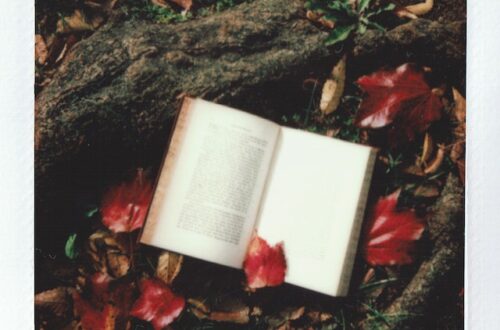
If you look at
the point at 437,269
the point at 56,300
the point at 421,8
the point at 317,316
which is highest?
the point at 421,8

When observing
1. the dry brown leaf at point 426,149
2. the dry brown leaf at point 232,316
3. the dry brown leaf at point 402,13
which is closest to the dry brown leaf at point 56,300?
the dry brown leaf at point 232,316

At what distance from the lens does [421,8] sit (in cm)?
97

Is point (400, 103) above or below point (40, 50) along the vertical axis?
above

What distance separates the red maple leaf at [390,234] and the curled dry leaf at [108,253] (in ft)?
1.55

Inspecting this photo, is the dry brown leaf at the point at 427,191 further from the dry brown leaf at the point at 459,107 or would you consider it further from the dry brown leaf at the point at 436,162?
the dry brown leaf at the point at 459,107

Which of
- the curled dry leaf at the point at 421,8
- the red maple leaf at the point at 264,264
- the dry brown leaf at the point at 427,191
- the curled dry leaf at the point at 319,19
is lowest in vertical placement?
the red maple leaf at the point at 264,264

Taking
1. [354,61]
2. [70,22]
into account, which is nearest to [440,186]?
[354,61]

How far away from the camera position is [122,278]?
939 mm

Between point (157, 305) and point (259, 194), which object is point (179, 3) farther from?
point (157, 305)

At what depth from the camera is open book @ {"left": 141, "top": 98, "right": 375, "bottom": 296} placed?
893mm

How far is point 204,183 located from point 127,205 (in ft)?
0.52

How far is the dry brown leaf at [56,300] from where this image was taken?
36.0 inches

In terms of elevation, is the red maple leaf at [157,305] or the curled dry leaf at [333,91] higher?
the curled dry leaf at [333,91]

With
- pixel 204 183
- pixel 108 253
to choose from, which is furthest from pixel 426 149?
pixel 108 253
